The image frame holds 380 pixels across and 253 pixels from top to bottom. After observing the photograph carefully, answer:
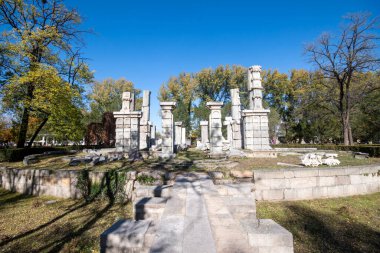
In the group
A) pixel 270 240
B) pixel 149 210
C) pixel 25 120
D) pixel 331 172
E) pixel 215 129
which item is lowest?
pixel 270 240

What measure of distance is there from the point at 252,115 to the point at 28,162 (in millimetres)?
12781

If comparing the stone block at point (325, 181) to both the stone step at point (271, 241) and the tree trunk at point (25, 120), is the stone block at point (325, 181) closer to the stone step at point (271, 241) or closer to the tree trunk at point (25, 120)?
the stone step at point (271, 241)

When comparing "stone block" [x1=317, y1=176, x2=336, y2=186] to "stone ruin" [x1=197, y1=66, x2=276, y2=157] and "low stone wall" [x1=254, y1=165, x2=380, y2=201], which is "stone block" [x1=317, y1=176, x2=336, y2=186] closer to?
"low stone wall" [x1=254, y1=165, x2=380, y2=201]

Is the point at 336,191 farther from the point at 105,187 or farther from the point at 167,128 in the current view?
the point at 105,187

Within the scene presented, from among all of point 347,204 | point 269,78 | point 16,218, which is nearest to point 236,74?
point 269,78

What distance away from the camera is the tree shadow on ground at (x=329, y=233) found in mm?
3914

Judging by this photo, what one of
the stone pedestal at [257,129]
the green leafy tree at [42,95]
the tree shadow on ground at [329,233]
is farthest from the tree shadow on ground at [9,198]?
the stone pedestal at [257,129]

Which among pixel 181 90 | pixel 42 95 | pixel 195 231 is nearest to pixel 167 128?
pixel 195 231

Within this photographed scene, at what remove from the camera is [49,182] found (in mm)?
7449

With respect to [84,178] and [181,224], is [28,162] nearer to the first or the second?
[84,178]

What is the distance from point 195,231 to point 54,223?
448cm

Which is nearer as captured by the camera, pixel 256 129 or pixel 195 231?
pixel 195 231

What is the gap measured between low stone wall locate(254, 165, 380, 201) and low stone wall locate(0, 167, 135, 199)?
14.8 ft

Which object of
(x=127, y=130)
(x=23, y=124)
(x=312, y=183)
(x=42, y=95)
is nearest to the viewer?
(x=312, y=183)
